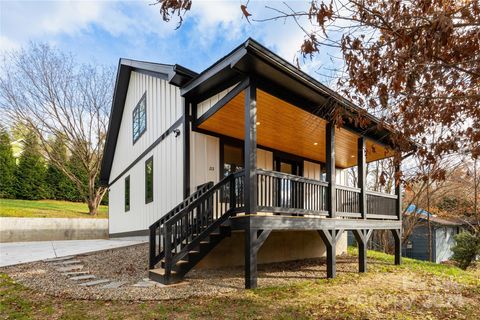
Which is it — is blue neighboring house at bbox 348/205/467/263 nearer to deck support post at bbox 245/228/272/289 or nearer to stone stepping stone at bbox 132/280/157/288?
deck support post at bbox 245/228/272/289

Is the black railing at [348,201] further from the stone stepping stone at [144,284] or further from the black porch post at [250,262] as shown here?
the stone stepping stone at [144,284]

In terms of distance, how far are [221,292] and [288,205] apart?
2.51m

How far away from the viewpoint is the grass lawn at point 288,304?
471cm

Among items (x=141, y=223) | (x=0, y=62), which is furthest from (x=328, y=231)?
(x=0, y=62)

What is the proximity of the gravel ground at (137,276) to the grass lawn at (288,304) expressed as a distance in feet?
0.99

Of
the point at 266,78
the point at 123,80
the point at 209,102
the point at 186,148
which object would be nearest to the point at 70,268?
the point at 186,148

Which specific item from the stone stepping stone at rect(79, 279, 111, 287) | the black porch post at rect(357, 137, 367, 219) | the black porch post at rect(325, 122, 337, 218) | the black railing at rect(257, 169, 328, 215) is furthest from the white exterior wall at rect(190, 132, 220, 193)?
the black porch post at rect(357, 137, 367, 219)

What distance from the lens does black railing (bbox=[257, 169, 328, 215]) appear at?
680cm

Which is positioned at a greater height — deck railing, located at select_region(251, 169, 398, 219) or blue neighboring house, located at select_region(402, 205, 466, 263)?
deck railing, located at select_region(251, 169, 398, 219)

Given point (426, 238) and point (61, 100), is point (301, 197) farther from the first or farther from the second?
point (61, 100)

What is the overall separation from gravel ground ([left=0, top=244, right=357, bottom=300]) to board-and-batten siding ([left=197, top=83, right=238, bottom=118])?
3968 millimetres

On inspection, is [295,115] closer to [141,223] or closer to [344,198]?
[344,198]

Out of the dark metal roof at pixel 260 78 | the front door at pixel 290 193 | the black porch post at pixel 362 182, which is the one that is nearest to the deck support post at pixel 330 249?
the front door at pixel 290 193

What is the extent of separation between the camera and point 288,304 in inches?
208
